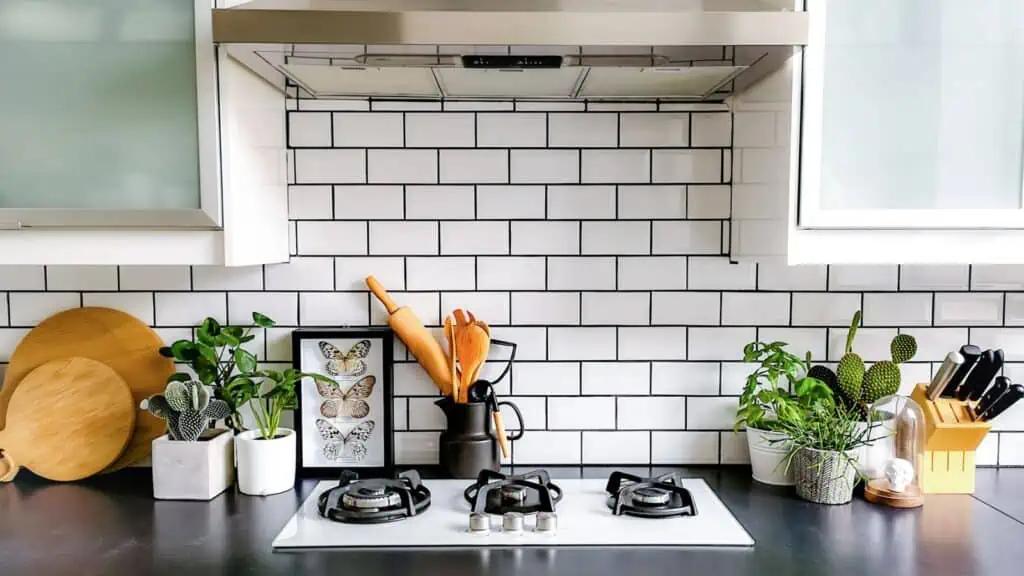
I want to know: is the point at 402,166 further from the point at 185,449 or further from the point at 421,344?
the point at 185,449

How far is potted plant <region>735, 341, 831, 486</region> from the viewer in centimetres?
154

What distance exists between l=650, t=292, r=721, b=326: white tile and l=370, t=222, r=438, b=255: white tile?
0.50 m

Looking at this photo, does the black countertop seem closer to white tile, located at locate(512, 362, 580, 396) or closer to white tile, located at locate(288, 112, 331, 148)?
white tile, located at locate(512, 362, 580, 396)

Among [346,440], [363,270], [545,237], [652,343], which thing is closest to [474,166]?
[545,237]

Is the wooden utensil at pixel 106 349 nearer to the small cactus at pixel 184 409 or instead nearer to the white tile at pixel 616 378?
the small cactus at pixel 184 409

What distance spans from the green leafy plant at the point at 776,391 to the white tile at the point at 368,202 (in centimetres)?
81

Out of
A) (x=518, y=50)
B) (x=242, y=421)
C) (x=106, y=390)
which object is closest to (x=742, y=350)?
(x=518, y=50)

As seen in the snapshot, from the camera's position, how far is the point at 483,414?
1617 millimetres

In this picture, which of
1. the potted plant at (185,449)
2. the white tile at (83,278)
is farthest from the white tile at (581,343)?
the white tile at (83,278)

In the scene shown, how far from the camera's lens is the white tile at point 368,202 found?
170cm

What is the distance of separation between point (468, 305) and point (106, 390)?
0.78 metres

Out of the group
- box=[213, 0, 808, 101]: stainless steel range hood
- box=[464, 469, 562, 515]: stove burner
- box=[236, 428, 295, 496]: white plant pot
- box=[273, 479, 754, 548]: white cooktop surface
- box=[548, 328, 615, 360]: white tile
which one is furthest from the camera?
box=[548, 328, 615, 360]: white tile

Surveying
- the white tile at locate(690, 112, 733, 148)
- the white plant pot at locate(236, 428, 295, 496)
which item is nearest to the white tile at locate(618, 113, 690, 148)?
the white tile at locate(690, 112, 733, 148)

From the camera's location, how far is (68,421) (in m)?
1.63
